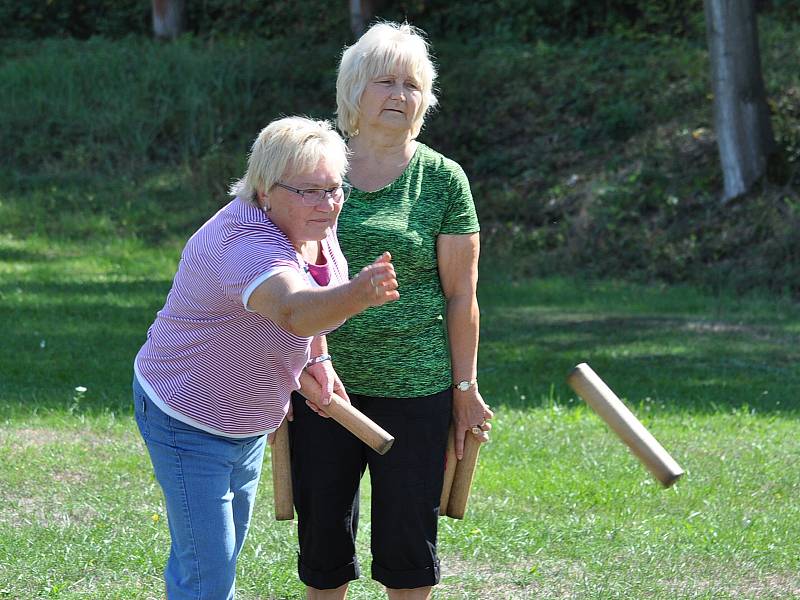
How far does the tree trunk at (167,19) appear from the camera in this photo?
770 inches

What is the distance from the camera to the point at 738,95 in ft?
44.7

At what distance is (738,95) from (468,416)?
1079 cm

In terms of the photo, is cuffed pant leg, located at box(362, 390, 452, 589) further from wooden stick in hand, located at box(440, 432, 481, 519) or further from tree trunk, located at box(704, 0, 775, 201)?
tree trunk, located at box(704, 0, 775, 201)

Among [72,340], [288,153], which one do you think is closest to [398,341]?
[288,153]

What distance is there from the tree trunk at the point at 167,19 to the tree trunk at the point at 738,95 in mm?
9322

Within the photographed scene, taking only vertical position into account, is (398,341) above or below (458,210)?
below

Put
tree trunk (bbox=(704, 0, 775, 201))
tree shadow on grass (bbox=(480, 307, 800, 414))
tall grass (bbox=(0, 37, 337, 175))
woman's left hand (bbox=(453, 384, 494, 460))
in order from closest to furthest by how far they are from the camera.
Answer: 1. woman's left hand (bbox=(453, 384, 494, 460))
2. tree shadow on grass (bbox=(480, 307, 800, 414))
3. tree trunk (bbox=(704, 0, 775, 201))
4. tall grass (bbox=(0, 37, 337, 175))

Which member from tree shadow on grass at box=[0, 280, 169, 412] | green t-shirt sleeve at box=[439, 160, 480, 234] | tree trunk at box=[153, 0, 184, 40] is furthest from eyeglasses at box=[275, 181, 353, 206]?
tree trunk at box=[153, 0, 184, 40]

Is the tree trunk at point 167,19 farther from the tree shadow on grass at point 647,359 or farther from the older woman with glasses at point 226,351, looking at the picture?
the older woman with glasses at point 226,351

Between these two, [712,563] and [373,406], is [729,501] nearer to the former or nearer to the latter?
[712,563]

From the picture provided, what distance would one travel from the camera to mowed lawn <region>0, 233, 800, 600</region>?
180 inches

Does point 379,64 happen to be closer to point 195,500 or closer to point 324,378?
point 324,378

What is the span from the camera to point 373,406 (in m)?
3.68

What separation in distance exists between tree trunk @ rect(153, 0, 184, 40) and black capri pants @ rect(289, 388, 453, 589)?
55.2ft
